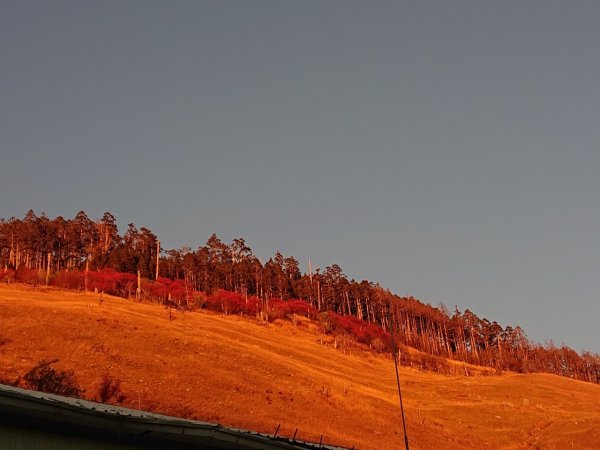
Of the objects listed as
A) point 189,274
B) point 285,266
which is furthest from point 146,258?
point 285,266

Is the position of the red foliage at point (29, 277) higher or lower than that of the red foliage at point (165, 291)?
higher

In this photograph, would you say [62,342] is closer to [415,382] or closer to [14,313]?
[14,313]

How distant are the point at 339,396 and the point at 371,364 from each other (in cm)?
3976

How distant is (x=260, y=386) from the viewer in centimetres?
5684

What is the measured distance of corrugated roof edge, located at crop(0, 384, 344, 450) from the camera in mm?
13414

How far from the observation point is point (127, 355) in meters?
56.8

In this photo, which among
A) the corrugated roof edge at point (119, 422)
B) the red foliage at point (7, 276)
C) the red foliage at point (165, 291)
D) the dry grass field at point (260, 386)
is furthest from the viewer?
the red foliage at point (165, 291)

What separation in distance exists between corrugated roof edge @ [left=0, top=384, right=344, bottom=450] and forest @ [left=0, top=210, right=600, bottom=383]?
84.2 meters

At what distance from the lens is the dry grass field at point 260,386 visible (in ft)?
155

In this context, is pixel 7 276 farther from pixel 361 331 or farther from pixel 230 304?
pixel 361 331

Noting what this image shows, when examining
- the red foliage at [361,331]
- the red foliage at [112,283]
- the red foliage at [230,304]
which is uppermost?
the red foliage at [112,283]

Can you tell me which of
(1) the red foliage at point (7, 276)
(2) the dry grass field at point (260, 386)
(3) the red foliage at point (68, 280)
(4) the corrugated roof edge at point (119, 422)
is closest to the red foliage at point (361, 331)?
(2) the dry grass field at point (260, 386)

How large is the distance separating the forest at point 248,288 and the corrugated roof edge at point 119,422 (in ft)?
276

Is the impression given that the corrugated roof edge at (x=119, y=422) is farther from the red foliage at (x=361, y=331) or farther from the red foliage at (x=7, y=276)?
the red foliage at (x=361, y=331)
